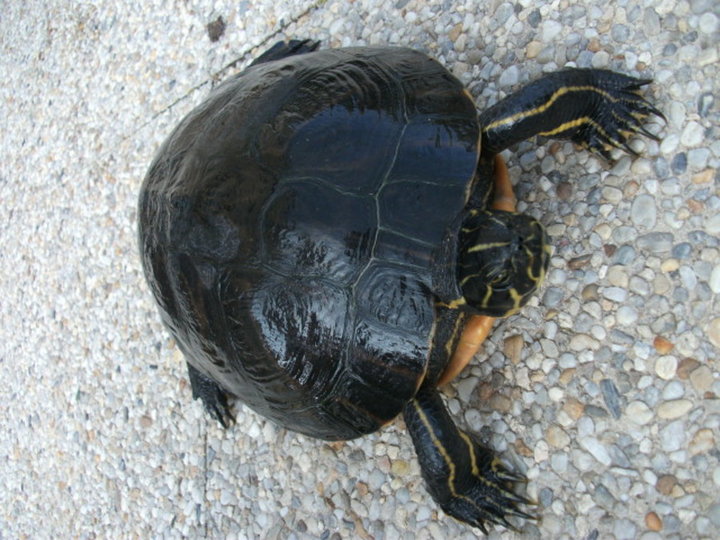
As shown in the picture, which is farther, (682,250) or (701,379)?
(682,250)

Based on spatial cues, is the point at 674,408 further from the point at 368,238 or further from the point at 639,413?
the point at 368,238

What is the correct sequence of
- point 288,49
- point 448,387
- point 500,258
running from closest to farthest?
point 500,258 → point 448,387 → point 288,49

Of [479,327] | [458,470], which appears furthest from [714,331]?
[458,470]

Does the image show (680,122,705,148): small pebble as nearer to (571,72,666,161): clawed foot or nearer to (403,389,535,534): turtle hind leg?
(571,72,666,161): clawed foot

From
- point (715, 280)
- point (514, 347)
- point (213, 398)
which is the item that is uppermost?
point (715, 280)

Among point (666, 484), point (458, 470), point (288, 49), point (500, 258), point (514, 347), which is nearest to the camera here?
point (500, 258)

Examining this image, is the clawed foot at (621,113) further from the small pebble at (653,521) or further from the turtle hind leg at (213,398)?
the turtle hind leg at (213,398)

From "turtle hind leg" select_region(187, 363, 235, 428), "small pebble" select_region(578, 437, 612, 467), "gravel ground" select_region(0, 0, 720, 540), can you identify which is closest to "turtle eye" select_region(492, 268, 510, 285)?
"gravel ground" select_region(0, 0, 720, 540)
